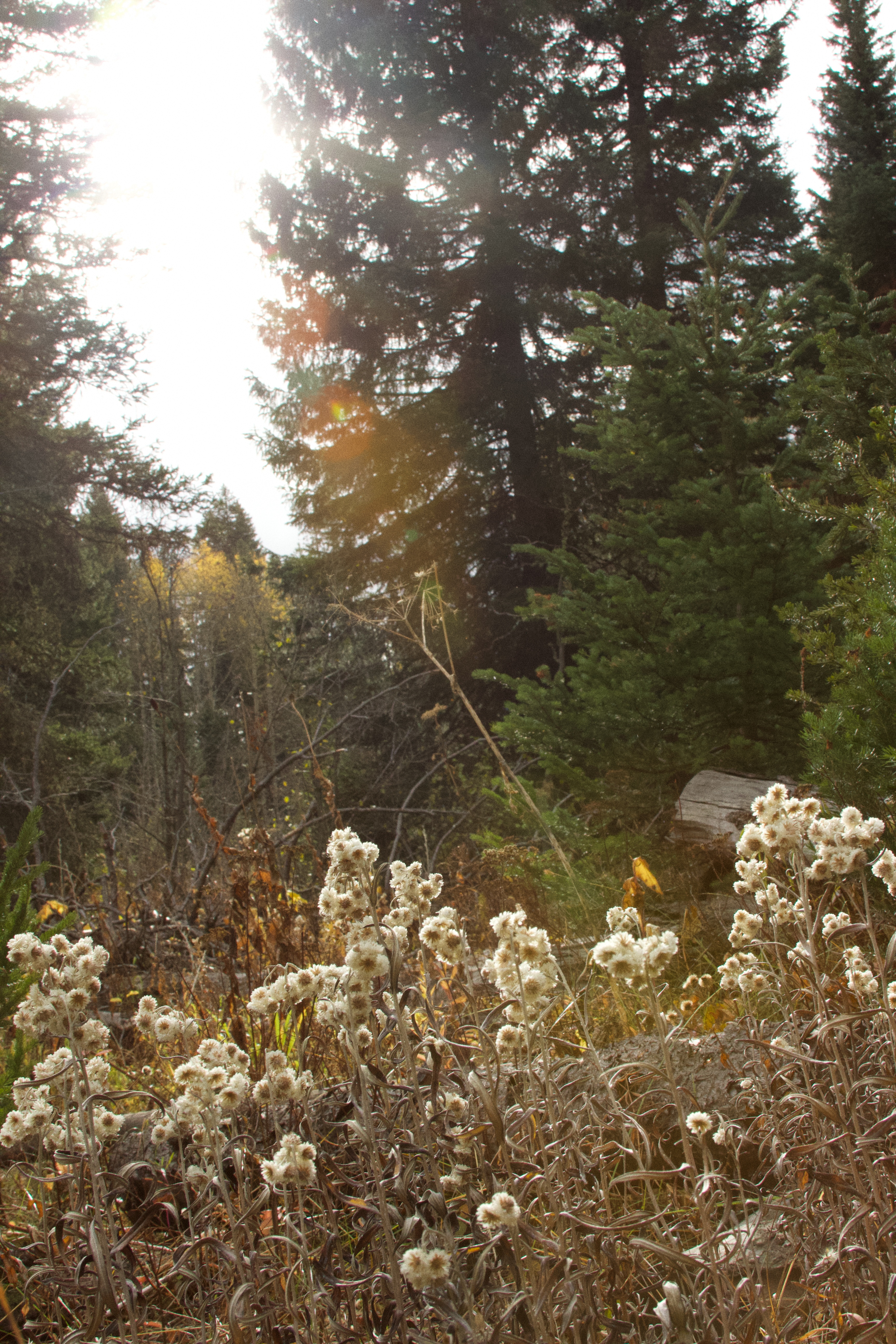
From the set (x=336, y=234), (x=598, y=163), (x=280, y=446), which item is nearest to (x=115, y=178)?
(x=336, y=234)

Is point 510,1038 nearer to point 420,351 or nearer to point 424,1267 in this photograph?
point 424,1267

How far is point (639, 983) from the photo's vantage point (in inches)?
40.4

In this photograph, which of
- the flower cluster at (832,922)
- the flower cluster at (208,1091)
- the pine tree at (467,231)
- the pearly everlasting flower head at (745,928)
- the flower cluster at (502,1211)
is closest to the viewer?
the flower cluster at (502,1211)

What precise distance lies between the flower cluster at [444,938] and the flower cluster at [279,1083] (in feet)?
0.95

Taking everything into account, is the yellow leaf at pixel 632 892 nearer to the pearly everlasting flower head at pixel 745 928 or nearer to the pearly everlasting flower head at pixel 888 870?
the pearly everlasting flower head at pixel 745 928

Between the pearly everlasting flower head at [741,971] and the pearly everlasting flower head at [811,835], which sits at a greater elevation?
the pearly everlasting flower head at [811,835]

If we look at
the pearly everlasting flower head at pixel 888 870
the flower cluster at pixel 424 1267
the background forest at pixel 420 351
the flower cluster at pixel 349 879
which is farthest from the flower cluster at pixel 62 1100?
the background forest at pixel 420 351

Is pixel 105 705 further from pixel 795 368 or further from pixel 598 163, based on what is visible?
pixel 795 368

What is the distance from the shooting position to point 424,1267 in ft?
2.94

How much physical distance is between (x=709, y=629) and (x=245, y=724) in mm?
2663

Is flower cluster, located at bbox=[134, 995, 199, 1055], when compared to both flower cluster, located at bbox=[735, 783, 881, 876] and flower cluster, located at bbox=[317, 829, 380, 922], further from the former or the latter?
flower cluster, located at bbox=[735, 783, 881, 876]

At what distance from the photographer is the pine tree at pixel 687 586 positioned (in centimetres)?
430

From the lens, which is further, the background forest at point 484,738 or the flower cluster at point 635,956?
the background forest at point 484,738

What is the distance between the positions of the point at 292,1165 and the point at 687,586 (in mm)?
3853
